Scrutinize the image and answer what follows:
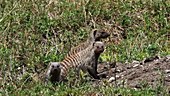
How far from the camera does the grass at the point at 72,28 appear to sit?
33.3 ft

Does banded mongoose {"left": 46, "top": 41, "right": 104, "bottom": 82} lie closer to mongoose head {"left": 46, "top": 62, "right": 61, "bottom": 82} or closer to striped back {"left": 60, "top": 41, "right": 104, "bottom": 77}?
striped back {"left": 60, "top": 41, "right": 104, "bottom": 77}

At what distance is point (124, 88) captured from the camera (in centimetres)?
734

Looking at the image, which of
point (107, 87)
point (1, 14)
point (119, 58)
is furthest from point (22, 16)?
point (107, 87)

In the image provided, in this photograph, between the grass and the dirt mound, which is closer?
the dirt mound

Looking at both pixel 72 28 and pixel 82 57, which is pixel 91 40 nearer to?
pixel 82 57

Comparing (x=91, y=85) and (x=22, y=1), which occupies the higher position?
(x=22, y=1)

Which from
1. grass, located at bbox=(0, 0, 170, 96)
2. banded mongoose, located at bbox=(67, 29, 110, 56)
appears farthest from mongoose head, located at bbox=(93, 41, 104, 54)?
grass, located at bbox=(0, 0, 170, 96)

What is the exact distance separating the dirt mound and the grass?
0.67m

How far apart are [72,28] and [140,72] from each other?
3418 millimetres

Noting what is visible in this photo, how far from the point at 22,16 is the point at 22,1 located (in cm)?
54

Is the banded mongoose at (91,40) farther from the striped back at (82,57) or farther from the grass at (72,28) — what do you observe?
the grass at (72,28)

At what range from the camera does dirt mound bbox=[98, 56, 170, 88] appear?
25.3ft

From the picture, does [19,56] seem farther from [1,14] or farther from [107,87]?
[107,87]

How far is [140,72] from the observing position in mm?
8430
